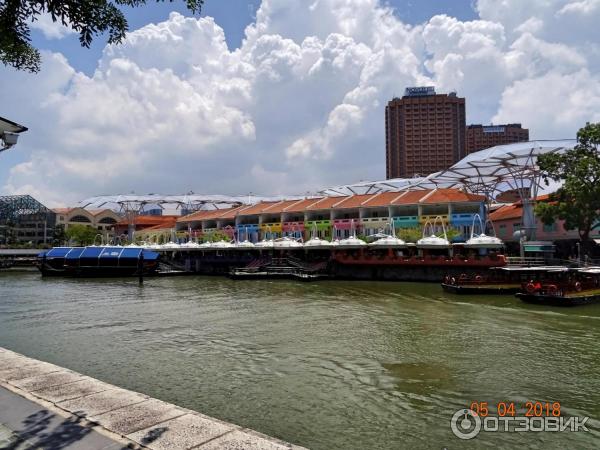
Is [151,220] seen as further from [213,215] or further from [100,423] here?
[100,423]

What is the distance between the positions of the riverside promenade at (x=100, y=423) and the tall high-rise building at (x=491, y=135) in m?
147

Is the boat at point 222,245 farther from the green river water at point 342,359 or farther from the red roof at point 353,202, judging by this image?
the green river water at point 342,359

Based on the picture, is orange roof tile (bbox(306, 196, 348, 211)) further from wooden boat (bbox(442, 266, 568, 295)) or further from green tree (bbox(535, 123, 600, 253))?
wooden boat (bbox(442, 266, 568, 295))

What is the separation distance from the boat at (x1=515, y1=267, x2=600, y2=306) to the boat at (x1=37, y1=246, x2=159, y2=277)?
4352cm

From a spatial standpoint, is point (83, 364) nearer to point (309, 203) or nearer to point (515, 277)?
point (515, 277)

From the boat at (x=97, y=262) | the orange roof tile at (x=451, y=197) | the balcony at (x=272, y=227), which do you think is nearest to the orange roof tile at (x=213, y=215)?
the balcony at (x=272, y=227)

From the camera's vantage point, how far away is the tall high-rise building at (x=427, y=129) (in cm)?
13312

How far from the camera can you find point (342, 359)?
1492 cm

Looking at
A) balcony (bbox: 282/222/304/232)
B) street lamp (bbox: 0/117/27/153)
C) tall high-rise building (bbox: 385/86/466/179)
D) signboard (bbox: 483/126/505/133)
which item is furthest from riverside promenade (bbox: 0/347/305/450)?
signboard (bbox: 483/126/505/133)

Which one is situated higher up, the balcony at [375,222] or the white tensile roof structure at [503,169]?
the white tensile roof structure at [503,169]

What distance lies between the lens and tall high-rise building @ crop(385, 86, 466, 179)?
133m

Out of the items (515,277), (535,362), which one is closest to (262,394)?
(535,362)

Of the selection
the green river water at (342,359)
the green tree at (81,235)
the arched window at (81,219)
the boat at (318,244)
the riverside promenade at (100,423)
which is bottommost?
Result: the green river water at (342,359)

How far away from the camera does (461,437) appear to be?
8.96 m
